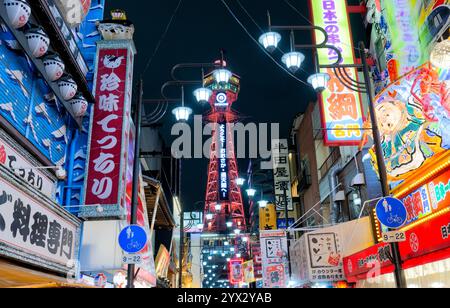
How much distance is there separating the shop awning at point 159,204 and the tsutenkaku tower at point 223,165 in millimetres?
42477

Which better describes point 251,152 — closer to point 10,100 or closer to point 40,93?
point 40,93

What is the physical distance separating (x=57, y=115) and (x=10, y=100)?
9.74 ft

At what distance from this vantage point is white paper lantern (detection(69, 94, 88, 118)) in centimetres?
1198

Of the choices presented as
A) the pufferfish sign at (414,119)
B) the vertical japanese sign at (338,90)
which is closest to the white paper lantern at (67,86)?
the vertical japanese sign at (338,90)

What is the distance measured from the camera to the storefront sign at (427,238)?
9422 millimetres

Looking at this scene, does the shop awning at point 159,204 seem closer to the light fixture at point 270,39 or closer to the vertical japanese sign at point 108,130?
the vertical japanese sign at point 108,130

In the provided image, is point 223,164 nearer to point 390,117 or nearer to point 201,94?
point 201,94

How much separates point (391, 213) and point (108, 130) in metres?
8.34

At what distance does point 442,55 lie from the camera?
9.36m

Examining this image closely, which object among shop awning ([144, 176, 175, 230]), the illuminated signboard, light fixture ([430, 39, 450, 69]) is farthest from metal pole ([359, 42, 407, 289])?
the illuminated signboard

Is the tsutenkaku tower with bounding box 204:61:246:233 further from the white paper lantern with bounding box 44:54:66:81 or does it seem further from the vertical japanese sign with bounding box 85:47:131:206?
the white paper lantern with bounding box 44:54:66:81

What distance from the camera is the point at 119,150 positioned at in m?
12.4

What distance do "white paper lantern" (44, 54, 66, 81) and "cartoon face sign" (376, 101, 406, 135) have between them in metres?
9.18
